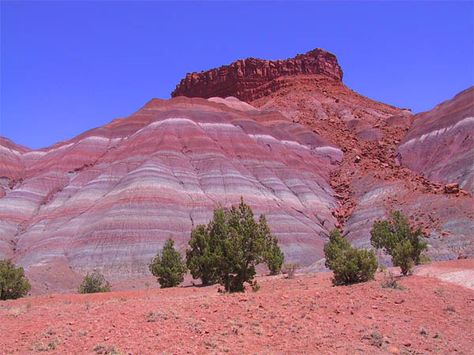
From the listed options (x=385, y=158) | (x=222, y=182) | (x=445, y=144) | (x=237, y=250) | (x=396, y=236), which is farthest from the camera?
(x=385, y=158)

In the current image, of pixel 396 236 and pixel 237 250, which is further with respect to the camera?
pixel 396 236

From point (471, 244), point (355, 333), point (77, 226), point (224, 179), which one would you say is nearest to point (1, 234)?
point (77, 226)

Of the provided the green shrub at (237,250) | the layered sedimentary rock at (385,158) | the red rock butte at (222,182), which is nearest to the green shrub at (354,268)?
the green shrub at (237,250)

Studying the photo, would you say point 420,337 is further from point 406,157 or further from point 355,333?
point 406,157

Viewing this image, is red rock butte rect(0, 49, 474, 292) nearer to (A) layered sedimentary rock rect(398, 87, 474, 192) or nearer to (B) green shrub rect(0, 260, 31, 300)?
(A) layered sedimentary rock rect(398, 87, 474, 192)

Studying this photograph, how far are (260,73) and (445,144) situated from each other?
222ft

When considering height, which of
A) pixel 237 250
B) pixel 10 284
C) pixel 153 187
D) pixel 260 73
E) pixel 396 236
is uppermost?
pixel 260 73

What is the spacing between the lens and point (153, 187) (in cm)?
6084

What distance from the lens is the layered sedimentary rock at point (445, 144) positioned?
222 feet

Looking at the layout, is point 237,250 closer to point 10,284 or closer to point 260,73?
point 10,284

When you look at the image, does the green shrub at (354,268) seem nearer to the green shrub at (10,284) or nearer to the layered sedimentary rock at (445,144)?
the green shrub at (10,284)

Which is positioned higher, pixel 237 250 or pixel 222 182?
pixel 222 182

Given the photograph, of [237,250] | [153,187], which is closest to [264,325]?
[237,250]

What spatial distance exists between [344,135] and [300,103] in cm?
2229
